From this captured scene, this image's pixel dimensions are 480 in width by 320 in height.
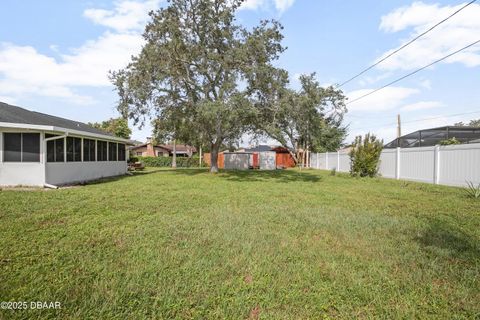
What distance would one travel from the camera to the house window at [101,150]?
14.9 m

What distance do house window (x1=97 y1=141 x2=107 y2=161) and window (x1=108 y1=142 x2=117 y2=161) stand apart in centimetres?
57

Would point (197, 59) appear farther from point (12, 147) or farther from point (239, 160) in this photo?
point (239, 160)

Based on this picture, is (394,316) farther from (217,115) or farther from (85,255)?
(217,115)

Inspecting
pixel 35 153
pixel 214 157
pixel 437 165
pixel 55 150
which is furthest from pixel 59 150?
pixel 437 165

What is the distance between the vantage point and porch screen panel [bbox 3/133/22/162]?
33.9 feet

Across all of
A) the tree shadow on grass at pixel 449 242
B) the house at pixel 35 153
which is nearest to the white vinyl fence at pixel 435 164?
the tree shadow on grass at pixel 449 242

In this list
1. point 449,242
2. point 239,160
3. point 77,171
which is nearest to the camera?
point 449,242

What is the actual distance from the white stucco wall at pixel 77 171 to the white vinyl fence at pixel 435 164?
51.1 ft

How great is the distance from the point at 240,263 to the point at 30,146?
10.7m

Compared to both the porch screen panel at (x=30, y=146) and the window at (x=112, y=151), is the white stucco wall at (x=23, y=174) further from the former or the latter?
the window at (x=112, y=151)

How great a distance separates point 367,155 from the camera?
15766 millimetres

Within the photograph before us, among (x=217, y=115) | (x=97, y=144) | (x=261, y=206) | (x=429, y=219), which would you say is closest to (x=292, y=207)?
(x=261, y=206)

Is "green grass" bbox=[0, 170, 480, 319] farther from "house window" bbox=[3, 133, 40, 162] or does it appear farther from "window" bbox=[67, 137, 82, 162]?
"window" bbox=[67, 137, 82, 162]

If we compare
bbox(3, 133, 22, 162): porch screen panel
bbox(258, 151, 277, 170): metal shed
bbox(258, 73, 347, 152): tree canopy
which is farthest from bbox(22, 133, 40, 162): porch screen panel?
bbox(258, 151, 277, 170): metal shed
